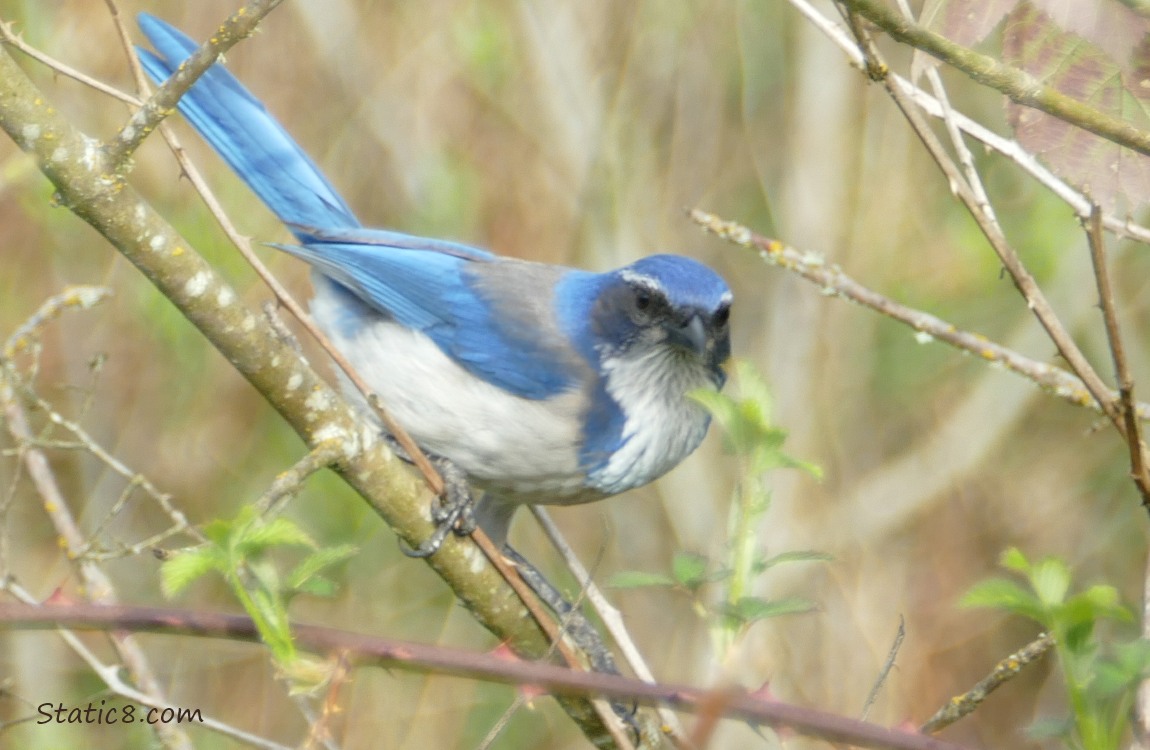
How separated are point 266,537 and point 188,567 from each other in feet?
0.32

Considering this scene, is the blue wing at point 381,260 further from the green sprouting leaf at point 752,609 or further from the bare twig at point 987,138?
the green sprouting leaf at point 752,609

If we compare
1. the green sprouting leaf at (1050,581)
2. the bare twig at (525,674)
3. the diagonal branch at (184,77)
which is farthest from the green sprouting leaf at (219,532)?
the diagonal branch at (184,77)

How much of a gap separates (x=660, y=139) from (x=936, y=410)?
84.5 inches

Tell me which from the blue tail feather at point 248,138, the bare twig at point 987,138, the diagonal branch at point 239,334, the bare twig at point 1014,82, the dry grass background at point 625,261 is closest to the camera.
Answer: the bare twig at point 1014,82

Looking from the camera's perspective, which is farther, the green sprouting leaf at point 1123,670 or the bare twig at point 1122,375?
the bare twig at point 1122,375

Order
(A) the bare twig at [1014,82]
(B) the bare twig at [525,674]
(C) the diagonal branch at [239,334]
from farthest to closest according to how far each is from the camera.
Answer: (C) the diagonal branch at [239,334], (A) the bare twig at [1014,82], (B) the bare twig at [525,674]

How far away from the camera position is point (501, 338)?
3883 mm

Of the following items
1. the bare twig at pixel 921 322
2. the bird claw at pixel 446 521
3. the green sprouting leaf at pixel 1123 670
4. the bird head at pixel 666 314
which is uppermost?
the bird head at pixel 666 314

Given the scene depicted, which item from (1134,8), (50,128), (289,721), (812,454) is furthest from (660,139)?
(1134,8)

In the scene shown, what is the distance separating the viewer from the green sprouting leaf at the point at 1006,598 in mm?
1263

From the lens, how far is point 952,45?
1768mm

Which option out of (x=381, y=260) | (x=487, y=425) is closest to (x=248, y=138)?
(x=381, y=260)

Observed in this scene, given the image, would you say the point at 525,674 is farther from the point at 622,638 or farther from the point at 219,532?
the point at 622,638

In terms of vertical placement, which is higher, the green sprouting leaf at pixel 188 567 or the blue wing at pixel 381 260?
the blue wing at pixel 381 260
